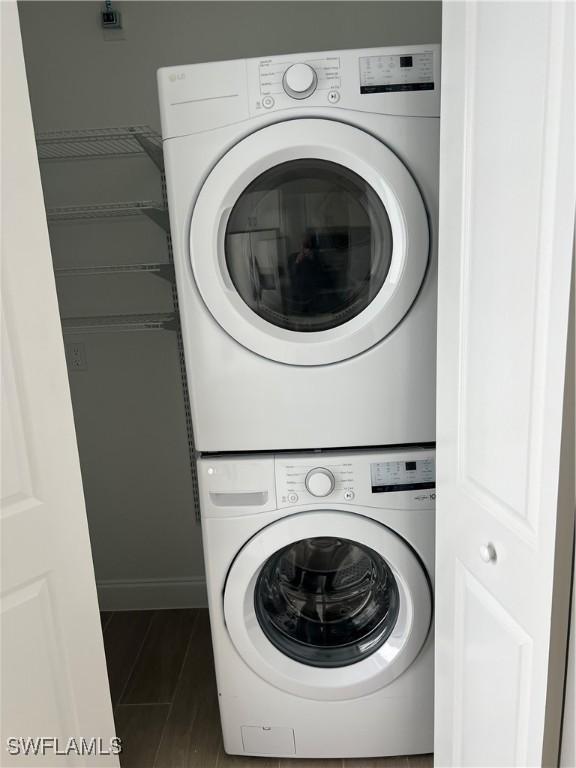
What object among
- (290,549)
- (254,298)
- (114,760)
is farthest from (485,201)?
(114,760)

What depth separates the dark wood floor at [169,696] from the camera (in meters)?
1.56

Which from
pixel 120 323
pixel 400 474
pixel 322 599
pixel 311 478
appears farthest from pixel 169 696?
pixel 120 323

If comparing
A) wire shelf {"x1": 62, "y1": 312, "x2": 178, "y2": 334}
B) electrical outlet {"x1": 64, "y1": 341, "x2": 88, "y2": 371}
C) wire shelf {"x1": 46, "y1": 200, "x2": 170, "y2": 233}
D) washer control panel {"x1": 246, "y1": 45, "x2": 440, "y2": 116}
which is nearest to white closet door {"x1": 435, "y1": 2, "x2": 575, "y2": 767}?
washer control panel {"x1": 246, "y1": 45, "x2": 440, "y2": 116}

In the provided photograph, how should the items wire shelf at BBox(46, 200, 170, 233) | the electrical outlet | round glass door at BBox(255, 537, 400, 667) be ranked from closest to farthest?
round glass door at BBox(255, 537, 400, 667) < wire shelf at BBox(46, 200, 170, 233) < the electrical outlet

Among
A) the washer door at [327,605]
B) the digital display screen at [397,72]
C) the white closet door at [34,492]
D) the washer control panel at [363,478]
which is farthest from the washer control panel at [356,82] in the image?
the washer door at [327,605]

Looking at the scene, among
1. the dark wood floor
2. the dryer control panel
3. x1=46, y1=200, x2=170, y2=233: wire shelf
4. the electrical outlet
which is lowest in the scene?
the dark wood floor

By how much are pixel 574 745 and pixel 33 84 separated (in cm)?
226

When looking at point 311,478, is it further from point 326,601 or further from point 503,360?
point 503,360

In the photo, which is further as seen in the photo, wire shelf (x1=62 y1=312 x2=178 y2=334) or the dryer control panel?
wire shelf (x1=62 y1=312 x2=178 y2=334)

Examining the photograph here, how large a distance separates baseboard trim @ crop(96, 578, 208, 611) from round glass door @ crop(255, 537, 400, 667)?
0.81 m

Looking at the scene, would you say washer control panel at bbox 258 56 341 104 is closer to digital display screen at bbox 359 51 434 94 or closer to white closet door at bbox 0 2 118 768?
digital display screen at bbox 359 51 434 94

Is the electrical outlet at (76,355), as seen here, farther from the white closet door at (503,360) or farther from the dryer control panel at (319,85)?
A: the white closet door at (503,360)

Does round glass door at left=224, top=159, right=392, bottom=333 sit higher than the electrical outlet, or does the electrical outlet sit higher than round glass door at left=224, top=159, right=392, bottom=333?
round glass door at left=224, top=159, right=392, bottom=333

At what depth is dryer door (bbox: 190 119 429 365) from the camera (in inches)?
47.5
